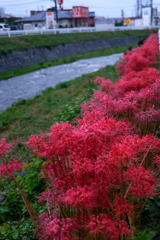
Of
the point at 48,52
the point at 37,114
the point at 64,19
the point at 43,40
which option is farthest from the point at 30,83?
the point at 64,19

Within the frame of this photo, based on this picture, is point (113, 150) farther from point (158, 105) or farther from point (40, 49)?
point (40, 49)

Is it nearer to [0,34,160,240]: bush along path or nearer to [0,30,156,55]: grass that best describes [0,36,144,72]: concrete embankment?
[0,30,156,55]: grass

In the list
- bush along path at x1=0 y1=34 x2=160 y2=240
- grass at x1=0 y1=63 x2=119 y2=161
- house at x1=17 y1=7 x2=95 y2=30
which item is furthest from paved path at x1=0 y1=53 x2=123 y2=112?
house at x1=17 y1=7 x2=95 y2=30

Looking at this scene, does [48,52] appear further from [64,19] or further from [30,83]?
[64,19]

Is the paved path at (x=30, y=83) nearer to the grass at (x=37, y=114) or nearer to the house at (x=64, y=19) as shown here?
the grass at (x=37, y=114)

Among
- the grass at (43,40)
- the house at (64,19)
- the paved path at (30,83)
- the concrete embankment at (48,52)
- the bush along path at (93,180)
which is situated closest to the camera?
the bush along path at (93,180)

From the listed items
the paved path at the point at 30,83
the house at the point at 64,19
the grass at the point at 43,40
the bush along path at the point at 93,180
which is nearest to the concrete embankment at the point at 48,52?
the grass at the point at 43,40

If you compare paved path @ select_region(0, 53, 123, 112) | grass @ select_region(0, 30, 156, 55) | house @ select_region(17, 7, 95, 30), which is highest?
house @ select_region(17, 7, 95, 30)

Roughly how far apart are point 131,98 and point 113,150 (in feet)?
5.59

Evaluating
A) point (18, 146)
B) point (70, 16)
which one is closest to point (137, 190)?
point (18, 146)

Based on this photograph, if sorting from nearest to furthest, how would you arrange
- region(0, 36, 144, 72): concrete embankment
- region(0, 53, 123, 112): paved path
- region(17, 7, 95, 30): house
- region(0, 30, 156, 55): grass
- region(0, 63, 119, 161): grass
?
region(0, 63, 119, 161): grass < region(0, 53, 123, 112): paved path < region(0, 36, 144, 72): concrete embankment < region(0, 30, 156, 55): grass < region(17, 7, 95, 30): house

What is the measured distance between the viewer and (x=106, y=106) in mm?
3312

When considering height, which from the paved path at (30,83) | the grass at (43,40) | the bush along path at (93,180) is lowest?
the paved path at (30,83)

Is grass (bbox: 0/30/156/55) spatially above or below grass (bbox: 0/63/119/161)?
above
